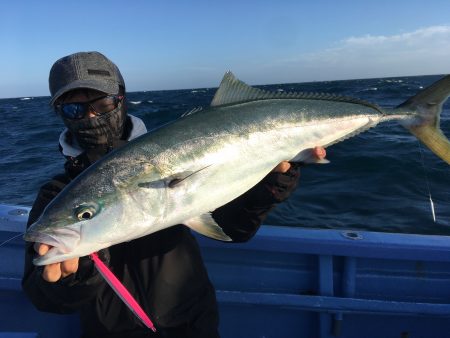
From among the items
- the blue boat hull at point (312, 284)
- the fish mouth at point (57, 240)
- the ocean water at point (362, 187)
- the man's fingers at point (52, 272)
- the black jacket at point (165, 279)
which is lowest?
the ocean water at point (362, 187)

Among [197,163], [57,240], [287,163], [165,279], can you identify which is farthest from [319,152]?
[57,240]

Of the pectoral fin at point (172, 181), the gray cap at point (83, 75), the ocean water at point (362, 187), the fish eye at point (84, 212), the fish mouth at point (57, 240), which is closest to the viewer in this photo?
the fish mouth at point (57, 240)

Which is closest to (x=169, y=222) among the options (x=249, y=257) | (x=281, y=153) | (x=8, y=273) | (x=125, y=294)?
(x=125, y=294)

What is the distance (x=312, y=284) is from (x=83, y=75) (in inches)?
106

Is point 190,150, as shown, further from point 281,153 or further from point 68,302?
point 68,302

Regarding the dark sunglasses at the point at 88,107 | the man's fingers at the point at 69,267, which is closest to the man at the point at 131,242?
the dark sunglasses at the point at 88,107

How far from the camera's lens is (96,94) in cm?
261

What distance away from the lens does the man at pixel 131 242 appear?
255 centimetres

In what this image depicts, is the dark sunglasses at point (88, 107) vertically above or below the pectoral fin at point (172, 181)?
above

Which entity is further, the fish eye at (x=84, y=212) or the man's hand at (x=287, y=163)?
the man's hand at (x=287, y=163)

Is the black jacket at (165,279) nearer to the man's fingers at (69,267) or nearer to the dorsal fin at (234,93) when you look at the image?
the man's fingers at (69,267)

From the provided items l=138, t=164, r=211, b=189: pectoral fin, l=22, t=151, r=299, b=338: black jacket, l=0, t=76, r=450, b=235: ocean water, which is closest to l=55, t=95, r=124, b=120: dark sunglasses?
l=22, t=151, r=299, b=338: black jacket

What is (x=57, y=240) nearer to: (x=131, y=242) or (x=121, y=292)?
(x=121, y=292)

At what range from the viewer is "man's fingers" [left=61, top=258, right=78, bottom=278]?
2.05 metres
